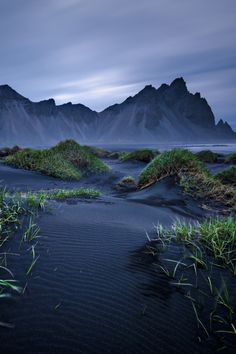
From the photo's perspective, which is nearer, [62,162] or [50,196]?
[50,196]

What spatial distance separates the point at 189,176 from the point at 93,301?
291 inches

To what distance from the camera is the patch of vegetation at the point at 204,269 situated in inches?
111

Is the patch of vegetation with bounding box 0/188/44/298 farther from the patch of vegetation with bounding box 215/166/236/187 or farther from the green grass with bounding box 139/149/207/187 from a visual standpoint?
the patch of vegetation with bounding box 215/166/236/187

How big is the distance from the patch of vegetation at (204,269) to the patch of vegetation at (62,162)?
410 inches

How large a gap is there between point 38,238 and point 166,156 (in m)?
7.35

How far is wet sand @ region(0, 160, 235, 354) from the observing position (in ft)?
8.03

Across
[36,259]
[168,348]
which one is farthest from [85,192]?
[168,348]

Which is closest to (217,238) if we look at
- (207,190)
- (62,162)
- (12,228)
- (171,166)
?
(12,228)

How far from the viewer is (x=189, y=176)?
989cm

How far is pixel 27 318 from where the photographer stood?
102 inches

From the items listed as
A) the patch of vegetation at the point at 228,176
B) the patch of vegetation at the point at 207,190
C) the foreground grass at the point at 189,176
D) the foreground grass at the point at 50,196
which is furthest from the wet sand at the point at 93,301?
the patch of vegetation at the point at 228,176

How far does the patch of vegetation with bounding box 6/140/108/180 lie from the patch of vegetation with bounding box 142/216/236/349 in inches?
410

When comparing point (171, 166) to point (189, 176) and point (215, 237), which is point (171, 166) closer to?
point (189, 176)

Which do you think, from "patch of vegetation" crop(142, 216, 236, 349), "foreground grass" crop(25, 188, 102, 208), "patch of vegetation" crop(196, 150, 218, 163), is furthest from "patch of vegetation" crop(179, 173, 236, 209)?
"patch of vegetation" crop(196, 150, 218, 163)
